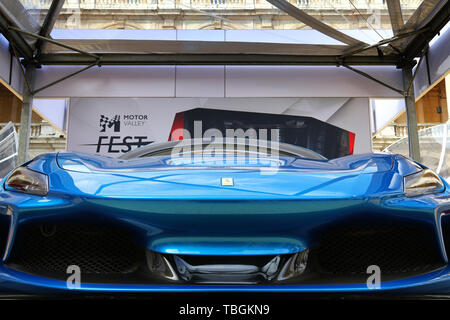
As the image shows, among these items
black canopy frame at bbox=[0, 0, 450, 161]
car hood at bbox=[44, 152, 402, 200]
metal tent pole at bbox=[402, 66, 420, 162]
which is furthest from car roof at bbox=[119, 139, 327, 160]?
metal tent pole at bbox=[402, 66, 420, 162]

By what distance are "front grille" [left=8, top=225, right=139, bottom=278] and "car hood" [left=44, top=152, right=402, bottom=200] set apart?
125mm

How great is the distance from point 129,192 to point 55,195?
23cm

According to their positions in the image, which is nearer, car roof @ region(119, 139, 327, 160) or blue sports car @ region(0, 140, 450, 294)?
blue sports car @ region(0, 140, 450, 294)

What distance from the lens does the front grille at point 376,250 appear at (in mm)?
1170

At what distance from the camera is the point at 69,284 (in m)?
1.10

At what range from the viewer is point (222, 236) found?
1128mm

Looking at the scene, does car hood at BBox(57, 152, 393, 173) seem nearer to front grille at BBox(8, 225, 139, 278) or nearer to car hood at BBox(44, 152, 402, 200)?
car hood at BBox(44, 152, 402, 200)

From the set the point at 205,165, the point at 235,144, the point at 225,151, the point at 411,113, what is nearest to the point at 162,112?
the point at 411,113

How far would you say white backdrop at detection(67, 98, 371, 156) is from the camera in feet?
26.2

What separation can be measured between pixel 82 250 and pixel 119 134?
7.03m

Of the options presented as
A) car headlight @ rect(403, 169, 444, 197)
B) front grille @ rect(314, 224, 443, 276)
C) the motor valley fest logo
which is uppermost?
the motor valley fest logo

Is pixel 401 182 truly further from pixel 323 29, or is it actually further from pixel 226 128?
pixel 226 128

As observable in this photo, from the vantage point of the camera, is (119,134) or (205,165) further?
(119,134)

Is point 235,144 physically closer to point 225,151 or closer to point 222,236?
point 225,151
